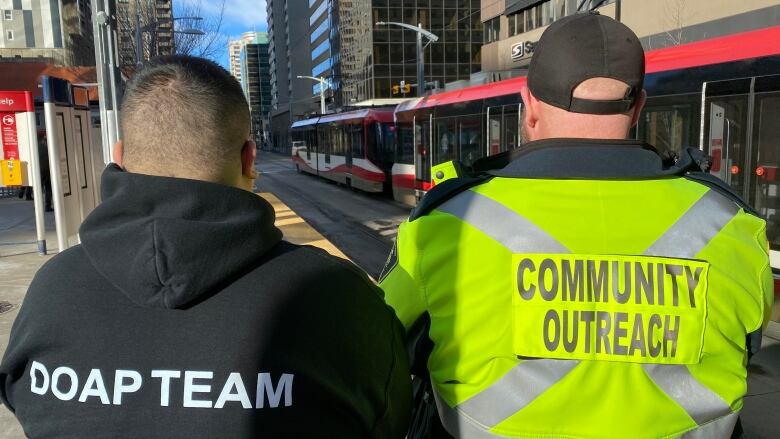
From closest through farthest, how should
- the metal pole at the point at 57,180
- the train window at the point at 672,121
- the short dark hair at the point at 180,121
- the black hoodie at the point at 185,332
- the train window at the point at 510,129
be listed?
1. the black hoodie at the point at 185,332
2. the short dark hair at the point at 180,121
3. the train window at the point at 672,121
4. the metal pole at the point at 57,180
5. the train window at the point at 510,129

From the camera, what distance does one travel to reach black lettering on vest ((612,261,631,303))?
1421 mm

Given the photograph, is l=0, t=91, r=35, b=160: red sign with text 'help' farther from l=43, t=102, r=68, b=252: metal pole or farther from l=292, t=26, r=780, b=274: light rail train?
l=292, t=26, r=780, b=274: light rail train

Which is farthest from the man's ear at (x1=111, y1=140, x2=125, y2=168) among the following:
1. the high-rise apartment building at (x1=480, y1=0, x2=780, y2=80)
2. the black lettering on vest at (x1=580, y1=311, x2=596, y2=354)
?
the high-rise apartment building at (x1=480, y1=0, x2=780, y2=80)

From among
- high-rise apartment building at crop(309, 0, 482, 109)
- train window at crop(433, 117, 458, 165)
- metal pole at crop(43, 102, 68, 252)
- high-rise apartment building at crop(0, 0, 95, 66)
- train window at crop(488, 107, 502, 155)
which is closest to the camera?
metal pole at crop(43, 102, 68, 252)

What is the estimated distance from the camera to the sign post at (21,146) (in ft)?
31.0

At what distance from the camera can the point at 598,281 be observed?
1426 millimetres

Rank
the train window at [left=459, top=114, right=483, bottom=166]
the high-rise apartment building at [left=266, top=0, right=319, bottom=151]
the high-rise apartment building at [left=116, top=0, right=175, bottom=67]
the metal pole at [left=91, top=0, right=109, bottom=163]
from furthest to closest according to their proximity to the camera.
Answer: the high-rise apartment building at [left=266, top=0, right=319, bottom=151]
the high-rise apartment building at [left=116, top=0, right=175, bottom=67]
the train window at [left=459, top=114, right=483, bottom=166]
the metal pole at [left=91, top=0, right=109, bottom=163]

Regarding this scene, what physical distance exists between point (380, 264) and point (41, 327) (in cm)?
891

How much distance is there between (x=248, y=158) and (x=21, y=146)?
1017cm

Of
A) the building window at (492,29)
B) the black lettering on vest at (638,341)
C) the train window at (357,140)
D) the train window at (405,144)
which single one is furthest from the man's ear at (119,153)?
the building window at (492,29)

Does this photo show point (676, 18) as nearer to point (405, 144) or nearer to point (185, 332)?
point (405, 144)

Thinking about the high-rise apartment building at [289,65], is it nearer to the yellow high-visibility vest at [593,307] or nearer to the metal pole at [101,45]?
the metal pole at [101,45]

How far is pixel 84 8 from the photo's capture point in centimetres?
6462

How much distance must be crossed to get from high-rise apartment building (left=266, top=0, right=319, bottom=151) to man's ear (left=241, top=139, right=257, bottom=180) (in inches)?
3482
